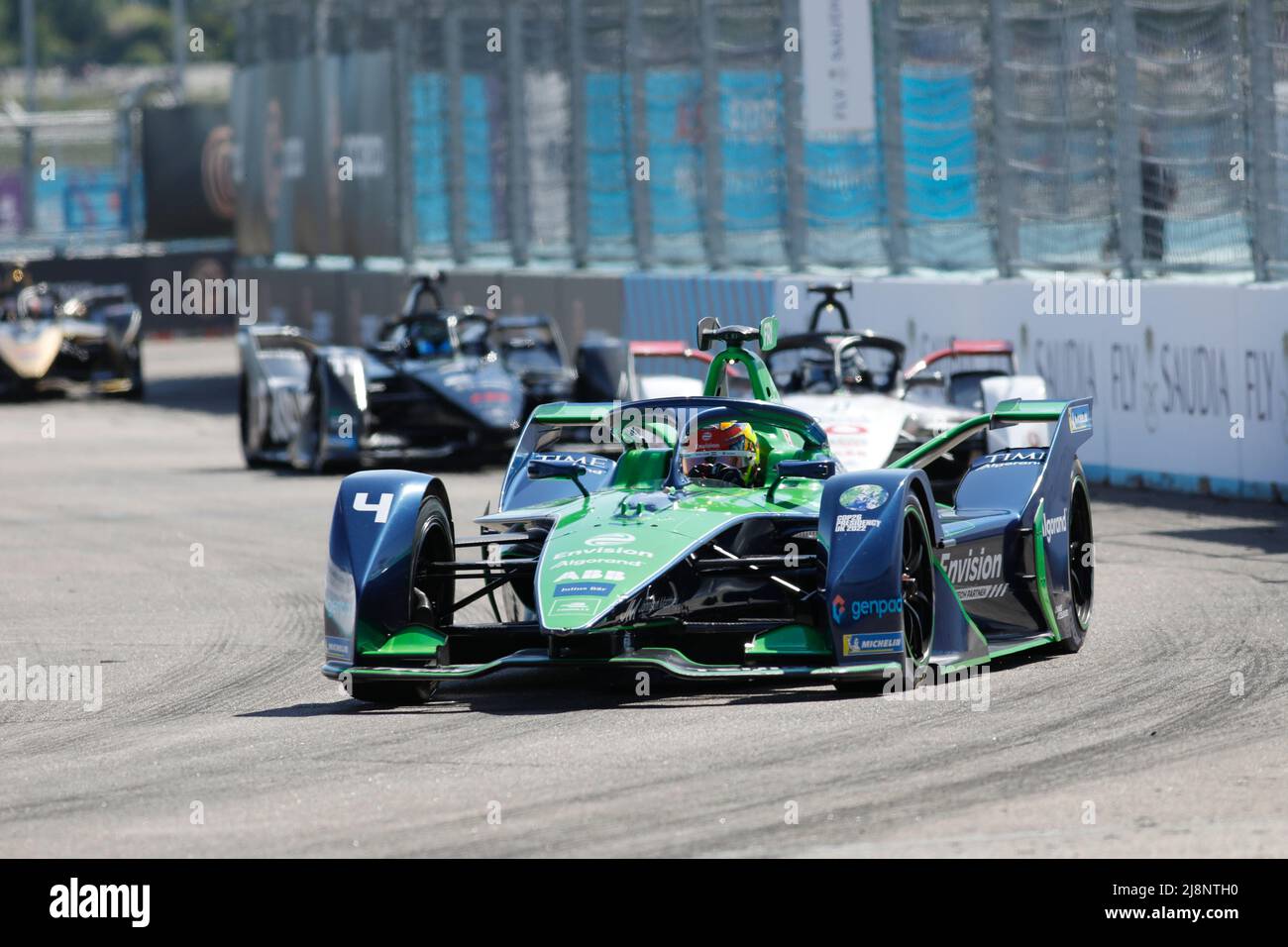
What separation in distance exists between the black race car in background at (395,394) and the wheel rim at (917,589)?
9.79 metres

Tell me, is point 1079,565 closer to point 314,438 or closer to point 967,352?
point 967,352

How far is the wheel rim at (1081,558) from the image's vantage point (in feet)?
33.5

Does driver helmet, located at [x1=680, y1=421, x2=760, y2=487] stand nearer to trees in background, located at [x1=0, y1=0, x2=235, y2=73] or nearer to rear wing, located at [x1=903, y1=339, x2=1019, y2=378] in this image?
rear wing, located at [x1=903, y1=339, x2=1019, y2=378]

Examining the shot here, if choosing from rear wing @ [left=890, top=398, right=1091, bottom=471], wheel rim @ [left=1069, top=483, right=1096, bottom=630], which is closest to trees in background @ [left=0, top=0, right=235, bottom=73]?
rear wing @ [left=890, top=398, right=1091, bottom=471]

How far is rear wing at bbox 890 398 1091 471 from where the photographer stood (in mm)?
10227

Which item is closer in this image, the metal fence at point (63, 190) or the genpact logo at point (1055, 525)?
the genpact logo at point (1055, 525)

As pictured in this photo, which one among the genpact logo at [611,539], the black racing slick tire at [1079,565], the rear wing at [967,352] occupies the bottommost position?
the black racing slick tire at [1079,565]

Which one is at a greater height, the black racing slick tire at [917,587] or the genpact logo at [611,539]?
the genpact logo at [611,539]

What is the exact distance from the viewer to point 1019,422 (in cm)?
1039

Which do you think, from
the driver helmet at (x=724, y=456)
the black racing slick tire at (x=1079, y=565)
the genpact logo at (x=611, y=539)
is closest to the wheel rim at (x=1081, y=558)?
the black racing slick tire at (x=1079, y=565)

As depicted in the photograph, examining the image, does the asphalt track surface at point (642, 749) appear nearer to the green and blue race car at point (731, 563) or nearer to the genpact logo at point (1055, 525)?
the green and blue race car at point (731, 563)

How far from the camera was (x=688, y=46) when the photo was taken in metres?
22.7

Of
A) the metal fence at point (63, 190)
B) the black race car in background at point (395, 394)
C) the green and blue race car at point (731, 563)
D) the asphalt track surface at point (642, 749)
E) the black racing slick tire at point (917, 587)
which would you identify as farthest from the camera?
the metal fence at point (63, 190)

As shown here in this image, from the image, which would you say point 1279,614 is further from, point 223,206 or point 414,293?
point 223,206
